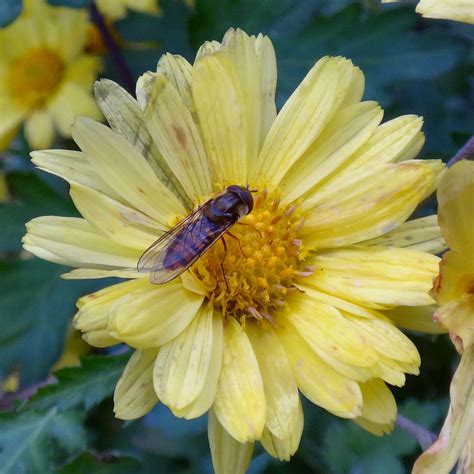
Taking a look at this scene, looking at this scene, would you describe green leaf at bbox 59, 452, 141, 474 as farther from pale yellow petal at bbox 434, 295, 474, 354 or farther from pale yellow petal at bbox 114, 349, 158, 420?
pale yellow petal at bbox 434, 295, 474, 354

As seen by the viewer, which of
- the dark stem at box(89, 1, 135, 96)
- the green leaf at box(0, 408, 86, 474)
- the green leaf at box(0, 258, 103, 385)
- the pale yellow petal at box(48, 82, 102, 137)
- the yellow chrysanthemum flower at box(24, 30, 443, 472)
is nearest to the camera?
the yellow chrysanthemum flower at box(24, 30, 443, 472)

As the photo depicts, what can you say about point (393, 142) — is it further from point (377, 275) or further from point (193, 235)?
point (193, 235)

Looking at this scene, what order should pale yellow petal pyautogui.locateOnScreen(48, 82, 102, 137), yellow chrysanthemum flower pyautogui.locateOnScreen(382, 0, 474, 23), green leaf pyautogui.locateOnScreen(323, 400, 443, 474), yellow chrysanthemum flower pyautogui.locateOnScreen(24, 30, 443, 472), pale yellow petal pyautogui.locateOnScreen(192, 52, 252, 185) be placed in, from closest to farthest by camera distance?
yellow chrysanthemum flower pyautogui.locateOnScreen(382, 0, 474, 23) < yellow chrysanthemum flower pyautogui.locateOnScreen(24, 30, 443, 472) < pale yellow petal pyautogui.locateOnScreen(192, 52, 252, 185) < green leaf pyautogui.locateOnScreen(323, 400, 443, 474) < pale yellow petal pyautogui.locateOnScreen(48, 82, 102, 137)

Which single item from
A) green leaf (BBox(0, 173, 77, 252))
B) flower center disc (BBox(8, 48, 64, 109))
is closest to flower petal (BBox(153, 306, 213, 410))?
green leaf (BBox(0, 173, 77, 252))

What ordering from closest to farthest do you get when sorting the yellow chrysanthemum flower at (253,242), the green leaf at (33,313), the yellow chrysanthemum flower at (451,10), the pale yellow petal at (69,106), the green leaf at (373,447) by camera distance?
the yellow chrysanthemum flower at (451,10), the yellow chrysanthemum flower at (253,242), the green leaf at (373,447), the green leaf at (33,313), the pale yellow petal at (69,106)

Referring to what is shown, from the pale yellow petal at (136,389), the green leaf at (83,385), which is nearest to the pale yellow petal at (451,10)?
the pale yellow petal at (136,389)

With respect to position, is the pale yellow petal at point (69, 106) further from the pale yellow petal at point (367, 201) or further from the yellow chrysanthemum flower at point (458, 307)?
the yellow chrysanthemum flower at point (458, 307)

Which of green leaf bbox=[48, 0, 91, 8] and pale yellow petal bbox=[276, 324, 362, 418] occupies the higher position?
green leaf bbox=[48, 0, 91, 8]
